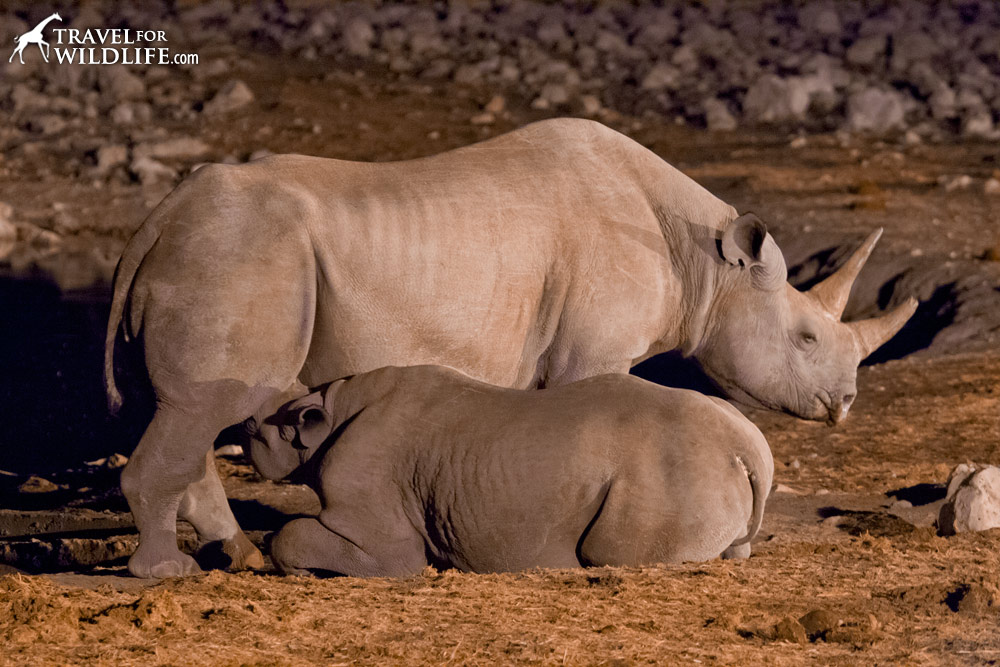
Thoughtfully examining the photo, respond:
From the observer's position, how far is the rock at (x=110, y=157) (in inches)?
645

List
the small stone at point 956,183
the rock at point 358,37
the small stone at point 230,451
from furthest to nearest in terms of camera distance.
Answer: the rock at point 358,37 < the small stone at point 956,183 < the small stone at point 230,451

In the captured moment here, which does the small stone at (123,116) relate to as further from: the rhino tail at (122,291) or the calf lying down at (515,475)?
the calf lying down at (515,475)

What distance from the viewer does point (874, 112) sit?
1838 centimetres

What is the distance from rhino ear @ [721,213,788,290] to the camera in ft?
23.9

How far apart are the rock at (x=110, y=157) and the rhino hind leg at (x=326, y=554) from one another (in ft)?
35.9

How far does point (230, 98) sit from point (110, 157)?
7.86 feet

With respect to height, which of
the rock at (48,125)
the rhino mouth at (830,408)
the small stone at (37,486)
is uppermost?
the rhino mouth at (830,408)

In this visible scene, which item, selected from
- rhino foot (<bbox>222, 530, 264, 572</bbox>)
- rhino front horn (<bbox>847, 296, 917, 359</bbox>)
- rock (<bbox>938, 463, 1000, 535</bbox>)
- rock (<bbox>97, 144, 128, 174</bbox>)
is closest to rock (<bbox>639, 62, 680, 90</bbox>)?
rock (<bbox>97, 144, 128, 174</bbox>)

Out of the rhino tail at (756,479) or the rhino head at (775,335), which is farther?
the rhino head at (775,335)

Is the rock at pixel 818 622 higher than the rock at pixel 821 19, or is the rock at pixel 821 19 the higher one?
the rock at pixel 821 19

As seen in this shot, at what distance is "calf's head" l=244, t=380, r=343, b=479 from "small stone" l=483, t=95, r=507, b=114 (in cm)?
1251

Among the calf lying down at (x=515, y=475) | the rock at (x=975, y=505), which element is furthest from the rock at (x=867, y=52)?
the calf lying down at (x=515, y=475)

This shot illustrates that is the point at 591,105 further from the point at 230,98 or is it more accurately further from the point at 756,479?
the point at 756,479

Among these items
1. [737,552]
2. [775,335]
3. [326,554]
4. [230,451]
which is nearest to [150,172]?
[230,451]
